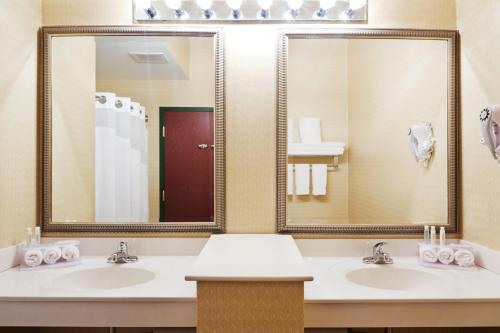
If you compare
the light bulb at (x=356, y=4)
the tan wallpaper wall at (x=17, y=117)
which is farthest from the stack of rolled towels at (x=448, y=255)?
the tan wallpaper wall at (x=17, y=117)

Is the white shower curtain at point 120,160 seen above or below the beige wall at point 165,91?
below

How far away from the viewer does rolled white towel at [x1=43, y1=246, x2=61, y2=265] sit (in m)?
1.46

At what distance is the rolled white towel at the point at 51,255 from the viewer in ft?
4.80

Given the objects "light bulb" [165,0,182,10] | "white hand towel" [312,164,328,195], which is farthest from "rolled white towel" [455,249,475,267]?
"light bulb" [165,0,182,10]

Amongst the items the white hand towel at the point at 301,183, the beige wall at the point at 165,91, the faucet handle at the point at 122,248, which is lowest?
the faucet handle at the point at 122,248

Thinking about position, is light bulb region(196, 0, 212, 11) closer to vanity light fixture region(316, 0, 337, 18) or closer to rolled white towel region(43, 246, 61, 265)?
vanity light fixture region(316, 0, 337, 18)

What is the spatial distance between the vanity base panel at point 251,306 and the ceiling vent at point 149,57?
110 cm

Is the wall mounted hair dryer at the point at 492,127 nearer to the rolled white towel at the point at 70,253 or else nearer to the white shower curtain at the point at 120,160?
the white shower curtain at the point at 120,160

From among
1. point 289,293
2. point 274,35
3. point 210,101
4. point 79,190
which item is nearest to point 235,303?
point 289,293

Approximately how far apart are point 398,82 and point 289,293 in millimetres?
1198

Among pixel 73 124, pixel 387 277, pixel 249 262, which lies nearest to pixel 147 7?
pixel 73 124

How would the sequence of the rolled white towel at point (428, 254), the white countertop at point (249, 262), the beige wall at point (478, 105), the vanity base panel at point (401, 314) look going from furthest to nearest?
the rolled white towel at point (428, 254) → the beige wall at point (478, 105) → the vanity base panel at point (401, 314) → the white countertop at point (249, 262)

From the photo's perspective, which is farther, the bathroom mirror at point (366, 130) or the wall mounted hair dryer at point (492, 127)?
the bathroom mirror at point (366, 130)

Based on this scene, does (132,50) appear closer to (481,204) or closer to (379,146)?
(379,146)
